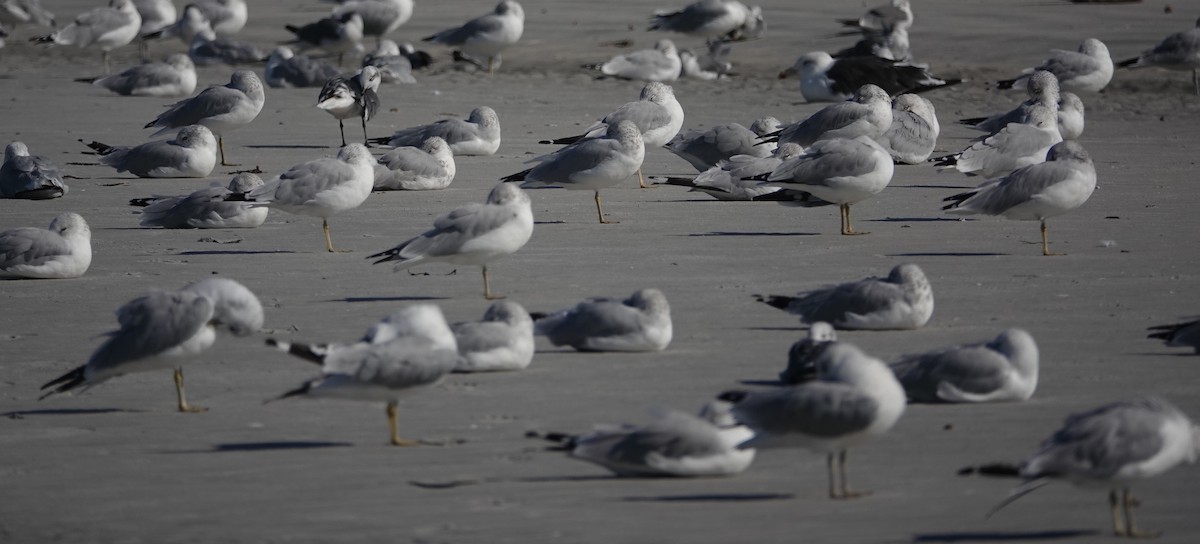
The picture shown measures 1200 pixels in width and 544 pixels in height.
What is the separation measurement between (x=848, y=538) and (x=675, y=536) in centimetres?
51

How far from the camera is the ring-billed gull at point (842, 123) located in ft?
44.0

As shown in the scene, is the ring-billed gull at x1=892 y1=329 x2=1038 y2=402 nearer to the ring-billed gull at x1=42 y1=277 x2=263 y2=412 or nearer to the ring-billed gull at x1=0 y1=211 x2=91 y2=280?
the ring-billed gull at x1=42 y1=277 x2=263 y2=412

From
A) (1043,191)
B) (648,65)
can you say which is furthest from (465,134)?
(648,65)

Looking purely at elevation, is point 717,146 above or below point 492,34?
below

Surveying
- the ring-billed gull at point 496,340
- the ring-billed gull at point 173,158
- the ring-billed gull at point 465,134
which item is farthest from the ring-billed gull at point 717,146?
the ring-billed gull at point 496,340

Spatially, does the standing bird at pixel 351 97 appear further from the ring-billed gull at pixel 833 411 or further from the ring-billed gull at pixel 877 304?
the ring-billed gull at pixel 833 411

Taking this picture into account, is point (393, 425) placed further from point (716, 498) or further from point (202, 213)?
point (202, 213)

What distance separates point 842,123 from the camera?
44.6 ft

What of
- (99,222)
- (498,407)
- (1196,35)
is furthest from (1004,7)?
(498,407)

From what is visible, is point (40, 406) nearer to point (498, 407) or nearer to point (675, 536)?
point (498, 407)

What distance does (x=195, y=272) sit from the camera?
10.1m

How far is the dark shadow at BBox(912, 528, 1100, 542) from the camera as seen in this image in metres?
5.17

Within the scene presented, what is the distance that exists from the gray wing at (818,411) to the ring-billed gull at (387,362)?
55.1 inches

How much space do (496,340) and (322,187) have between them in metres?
3.49
